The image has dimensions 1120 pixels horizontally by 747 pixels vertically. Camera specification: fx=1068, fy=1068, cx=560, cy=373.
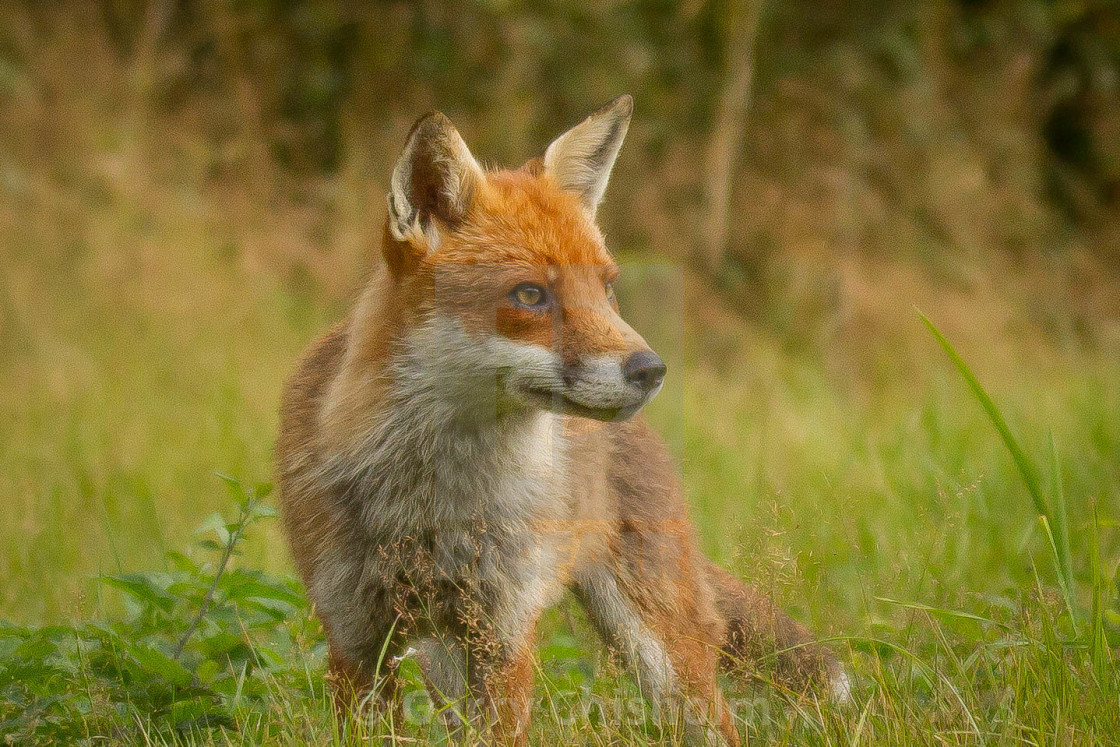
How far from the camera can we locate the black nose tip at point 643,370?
2924 mm

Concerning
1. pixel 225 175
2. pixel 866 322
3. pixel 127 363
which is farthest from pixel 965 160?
pixel 127 363

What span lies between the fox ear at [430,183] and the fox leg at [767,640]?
147 cm

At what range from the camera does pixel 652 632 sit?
3.53m

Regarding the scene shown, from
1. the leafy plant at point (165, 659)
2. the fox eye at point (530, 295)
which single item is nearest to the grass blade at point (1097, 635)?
the fox eye at point (530, 295)

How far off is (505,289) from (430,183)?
434mm

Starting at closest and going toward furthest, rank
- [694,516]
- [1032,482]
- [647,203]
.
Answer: [1032,482], [694,516], [647,203]

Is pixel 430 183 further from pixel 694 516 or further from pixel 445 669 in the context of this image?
pixel 694 516

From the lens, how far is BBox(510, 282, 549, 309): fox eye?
3162 mm

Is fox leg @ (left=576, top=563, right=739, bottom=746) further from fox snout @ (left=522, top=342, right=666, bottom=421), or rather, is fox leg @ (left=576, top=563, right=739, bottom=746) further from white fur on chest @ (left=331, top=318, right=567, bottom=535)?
fox snout @ (left=522, top=342, right=666, bottom=421)

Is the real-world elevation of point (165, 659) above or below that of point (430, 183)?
below

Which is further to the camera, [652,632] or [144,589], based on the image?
[652,632]

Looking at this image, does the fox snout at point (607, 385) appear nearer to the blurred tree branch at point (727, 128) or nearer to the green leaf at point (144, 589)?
the green leaf at point (144, 589)

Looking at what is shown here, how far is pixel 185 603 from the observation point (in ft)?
12.0

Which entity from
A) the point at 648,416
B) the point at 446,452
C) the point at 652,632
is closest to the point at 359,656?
the point at 446,452
